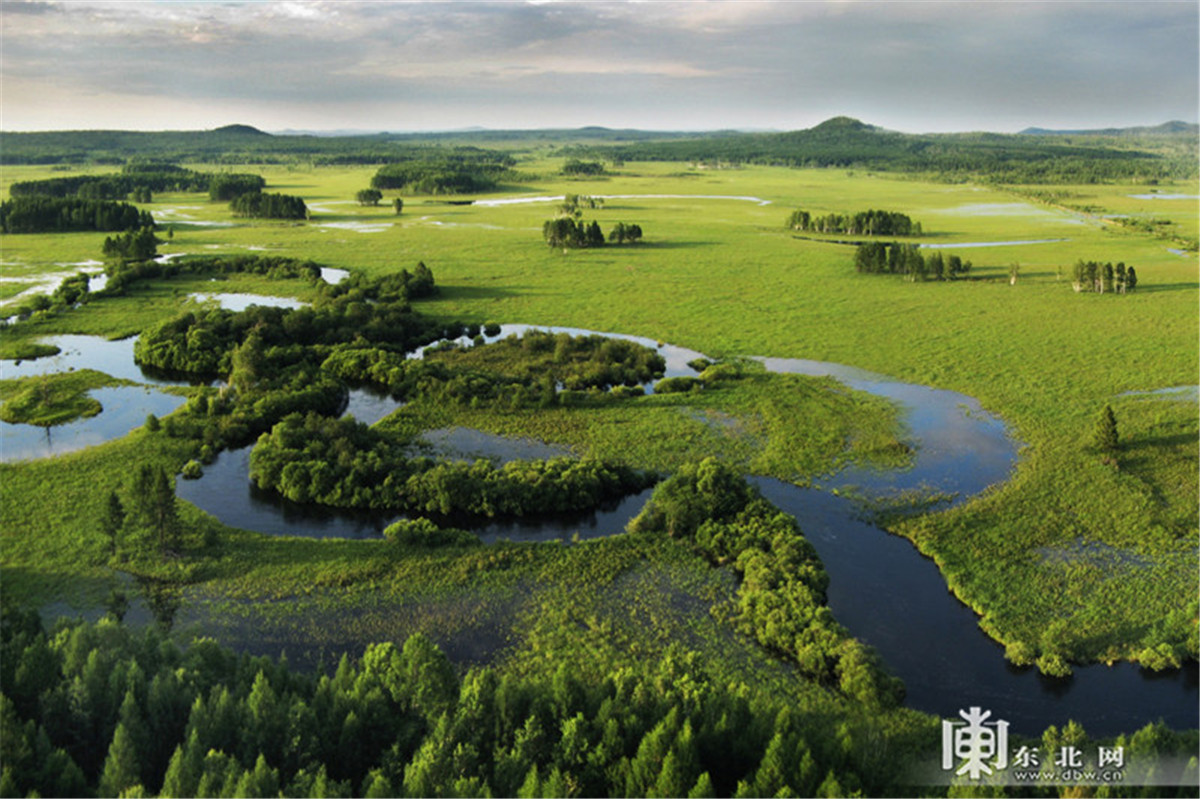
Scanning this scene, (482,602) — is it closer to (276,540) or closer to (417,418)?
(276,540)

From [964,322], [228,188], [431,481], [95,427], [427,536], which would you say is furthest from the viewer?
[228,188]

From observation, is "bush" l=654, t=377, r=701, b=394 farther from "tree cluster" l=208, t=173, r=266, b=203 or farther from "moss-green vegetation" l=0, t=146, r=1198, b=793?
"tree cluster" l=208, t=173, r=266, b=203

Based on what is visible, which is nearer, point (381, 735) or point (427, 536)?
point (381, 735)

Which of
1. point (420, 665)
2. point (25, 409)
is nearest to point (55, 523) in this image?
point (25, 409)

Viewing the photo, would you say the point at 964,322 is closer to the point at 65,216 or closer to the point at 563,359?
the point at 563,359

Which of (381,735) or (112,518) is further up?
(112,518)

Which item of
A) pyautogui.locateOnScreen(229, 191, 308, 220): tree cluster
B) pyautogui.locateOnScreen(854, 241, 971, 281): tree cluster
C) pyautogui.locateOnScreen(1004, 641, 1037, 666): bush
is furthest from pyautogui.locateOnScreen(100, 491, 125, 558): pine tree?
pyautogui.locateOnScreen(229, 191, 308, 220): tree cluster

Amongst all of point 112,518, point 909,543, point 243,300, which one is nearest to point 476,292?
point 243,300
